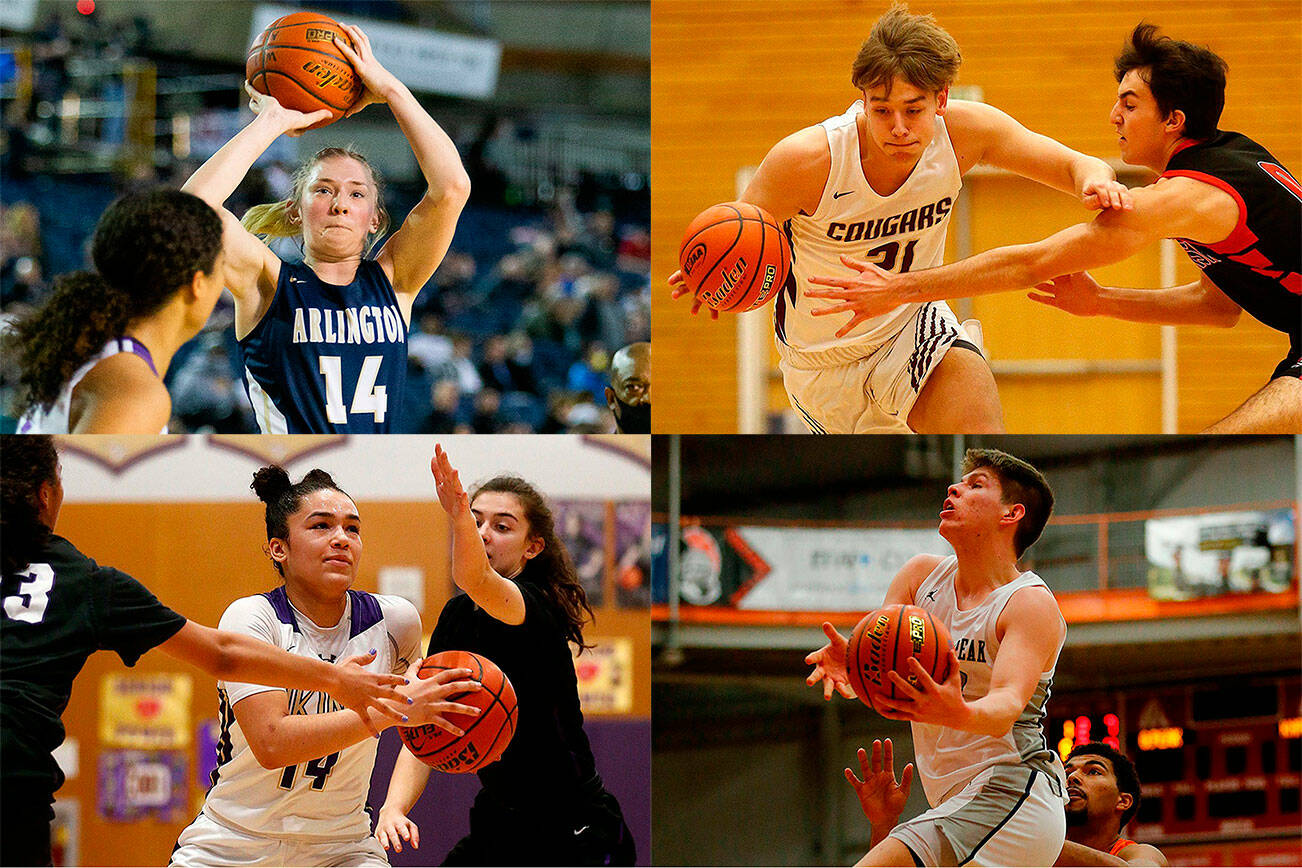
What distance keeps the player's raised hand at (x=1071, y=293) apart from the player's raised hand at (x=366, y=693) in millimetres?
2670

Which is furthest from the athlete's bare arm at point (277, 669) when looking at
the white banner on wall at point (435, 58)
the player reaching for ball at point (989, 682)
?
the white banner on wall at point (435, 58)

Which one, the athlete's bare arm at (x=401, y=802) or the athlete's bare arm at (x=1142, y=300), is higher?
the athlete's bare arm at (x=1142, y=300)

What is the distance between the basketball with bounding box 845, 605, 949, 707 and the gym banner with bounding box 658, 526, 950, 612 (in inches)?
72.3

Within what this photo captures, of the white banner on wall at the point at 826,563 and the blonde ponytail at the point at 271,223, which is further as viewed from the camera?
the white banner on wall at the point at 826,563

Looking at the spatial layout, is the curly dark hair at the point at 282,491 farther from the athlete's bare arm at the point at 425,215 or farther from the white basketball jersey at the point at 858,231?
the white basketball jersey at the point at 858,231

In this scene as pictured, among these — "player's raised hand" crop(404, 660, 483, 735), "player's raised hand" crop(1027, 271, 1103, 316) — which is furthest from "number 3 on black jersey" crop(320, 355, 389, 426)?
"player's raised hand" crop(1027, 271, 1103, 316)

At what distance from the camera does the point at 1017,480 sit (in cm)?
439

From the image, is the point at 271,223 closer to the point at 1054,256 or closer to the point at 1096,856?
Answer: the point at 1054,256

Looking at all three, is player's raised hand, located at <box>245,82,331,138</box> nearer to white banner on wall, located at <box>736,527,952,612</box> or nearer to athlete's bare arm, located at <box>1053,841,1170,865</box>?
white banner on wall, located at <box>736,527,952,612</box>

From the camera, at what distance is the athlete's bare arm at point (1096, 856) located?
4547 mm

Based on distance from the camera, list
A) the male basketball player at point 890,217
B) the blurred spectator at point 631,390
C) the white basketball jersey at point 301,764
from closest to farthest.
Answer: the male basketball player at point 890,217 → the white basketball jersey at point 301,764 → the blurred spectator at point 631,390

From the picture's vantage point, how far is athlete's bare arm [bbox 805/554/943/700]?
12.9 feet

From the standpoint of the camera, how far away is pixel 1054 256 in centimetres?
413

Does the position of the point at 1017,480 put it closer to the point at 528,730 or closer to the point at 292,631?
the point at 528,730
